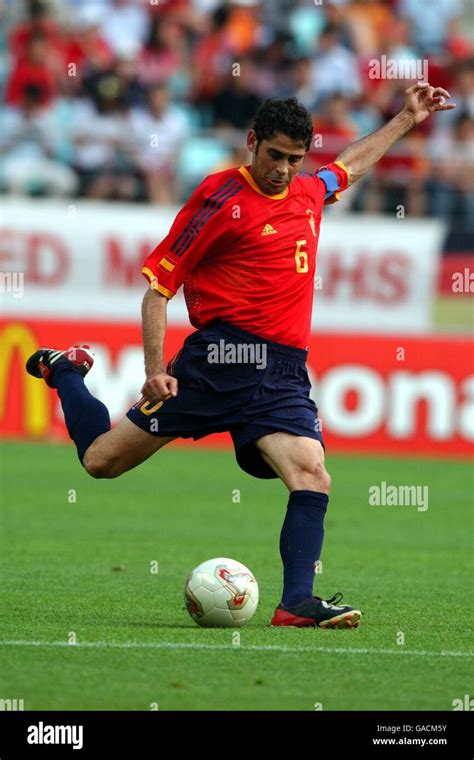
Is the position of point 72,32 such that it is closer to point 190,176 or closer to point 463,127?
point 190,176

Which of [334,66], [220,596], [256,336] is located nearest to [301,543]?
[220,596]

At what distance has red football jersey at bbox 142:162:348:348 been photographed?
303 inches

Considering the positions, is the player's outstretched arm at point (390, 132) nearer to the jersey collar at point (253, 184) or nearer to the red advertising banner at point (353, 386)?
the jersey collar at point (253, 184)

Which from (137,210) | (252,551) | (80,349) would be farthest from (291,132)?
(137,210)

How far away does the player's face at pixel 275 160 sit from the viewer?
7637 mm

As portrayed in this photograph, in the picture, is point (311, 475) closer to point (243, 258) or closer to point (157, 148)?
point (243, 258)

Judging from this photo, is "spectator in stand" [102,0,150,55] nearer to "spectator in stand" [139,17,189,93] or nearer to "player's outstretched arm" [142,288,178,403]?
"spectator in stand" [139,17,189,93]

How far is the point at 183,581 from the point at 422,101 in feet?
10.5

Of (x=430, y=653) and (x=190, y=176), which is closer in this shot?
(x=430, y=653)

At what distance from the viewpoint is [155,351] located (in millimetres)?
7566

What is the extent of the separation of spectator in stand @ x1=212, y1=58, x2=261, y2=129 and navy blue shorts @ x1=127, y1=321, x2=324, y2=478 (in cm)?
1194

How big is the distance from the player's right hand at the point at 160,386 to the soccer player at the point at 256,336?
2.1 inches

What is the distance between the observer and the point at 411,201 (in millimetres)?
19406

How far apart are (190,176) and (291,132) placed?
38.7 feet
